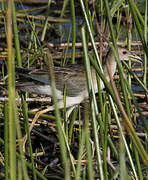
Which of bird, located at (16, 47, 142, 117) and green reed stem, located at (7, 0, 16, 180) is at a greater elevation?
green reed stem, located at (7, 0, 16, 180)

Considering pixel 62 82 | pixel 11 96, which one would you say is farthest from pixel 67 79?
pixel 11 96

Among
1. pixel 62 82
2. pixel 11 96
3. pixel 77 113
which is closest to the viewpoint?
pixel 11 96

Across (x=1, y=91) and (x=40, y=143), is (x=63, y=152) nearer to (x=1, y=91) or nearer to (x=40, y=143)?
(x=40, y=143)

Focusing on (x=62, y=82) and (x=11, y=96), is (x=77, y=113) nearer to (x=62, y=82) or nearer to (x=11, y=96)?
(x=62, y=82)

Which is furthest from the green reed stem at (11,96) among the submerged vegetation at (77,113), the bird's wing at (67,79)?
the bird's wing at (67,79)

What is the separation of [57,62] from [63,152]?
513 centimetres

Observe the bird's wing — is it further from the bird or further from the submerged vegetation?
the submerged vegetation

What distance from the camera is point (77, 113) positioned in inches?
225

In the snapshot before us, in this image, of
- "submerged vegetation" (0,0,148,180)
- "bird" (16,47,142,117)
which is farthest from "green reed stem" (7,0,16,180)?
"bird" (16,47,142,117)

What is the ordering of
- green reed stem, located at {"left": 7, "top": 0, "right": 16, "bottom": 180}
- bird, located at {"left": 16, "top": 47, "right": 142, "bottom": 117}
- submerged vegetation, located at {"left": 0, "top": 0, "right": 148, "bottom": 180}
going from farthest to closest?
bird, located at {"left": 16, "top": 47, "right": 142, "bottom": 117} → submerged vegetation, located at {"left": 0, "top": 0, "right": 148, "bottom": 180} → green reed stem, located at {"left": 7, "top": 0, "right": 16, "bottom": 180}

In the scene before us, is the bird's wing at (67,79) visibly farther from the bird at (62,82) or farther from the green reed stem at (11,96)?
the green reed stem at (11,96)

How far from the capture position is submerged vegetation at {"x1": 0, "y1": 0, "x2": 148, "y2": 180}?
185 cm

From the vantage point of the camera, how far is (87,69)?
7.64 ft

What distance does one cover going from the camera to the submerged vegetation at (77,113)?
1846mm
